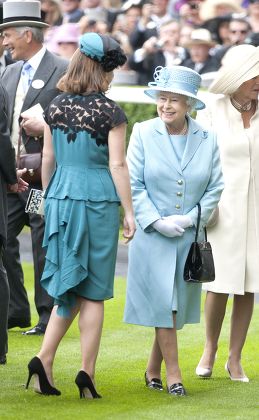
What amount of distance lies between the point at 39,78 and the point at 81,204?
246 centimetres

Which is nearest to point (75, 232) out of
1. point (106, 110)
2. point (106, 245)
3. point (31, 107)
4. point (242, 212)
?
point (106, 245)

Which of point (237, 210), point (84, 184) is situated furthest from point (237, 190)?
point (84, 184)

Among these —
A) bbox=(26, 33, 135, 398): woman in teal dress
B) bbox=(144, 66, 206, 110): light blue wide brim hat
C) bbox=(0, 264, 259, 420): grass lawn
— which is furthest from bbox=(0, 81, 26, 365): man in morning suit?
bbox=(144, 66, 206, 110): light blue wide brim hat

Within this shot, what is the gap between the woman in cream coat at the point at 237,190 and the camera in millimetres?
8023

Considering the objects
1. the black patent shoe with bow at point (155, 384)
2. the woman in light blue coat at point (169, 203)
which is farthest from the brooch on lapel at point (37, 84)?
the black patent shoe with bow at point (155, 384)

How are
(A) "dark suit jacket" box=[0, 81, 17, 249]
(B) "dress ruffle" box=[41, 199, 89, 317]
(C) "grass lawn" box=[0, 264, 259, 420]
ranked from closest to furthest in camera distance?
1. (C) "grass lawn" box=[0, 264, 259, 420]
2. (B) "dress ruffle" box=[41, 199, 89, 317]
3. (A) "dark suit jacket" box=[0, 81, 17, 249]

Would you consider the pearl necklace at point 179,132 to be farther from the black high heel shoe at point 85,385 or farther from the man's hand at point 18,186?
the black high heel shoe at point 85,385

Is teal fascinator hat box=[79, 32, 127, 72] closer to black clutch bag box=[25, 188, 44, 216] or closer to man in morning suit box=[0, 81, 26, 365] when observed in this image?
man in morning suit box=[0, 81, 26, 365]

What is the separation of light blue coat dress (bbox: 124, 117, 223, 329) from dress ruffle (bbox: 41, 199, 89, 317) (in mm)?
456

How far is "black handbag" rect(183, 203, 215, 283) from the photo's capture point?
736 centimetres

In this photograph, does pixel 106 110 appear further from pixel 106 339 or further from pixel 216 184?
pixel 106 339

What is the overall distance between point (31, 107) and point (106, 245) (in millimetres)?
2305

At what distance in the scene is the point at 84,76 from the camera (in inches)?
284

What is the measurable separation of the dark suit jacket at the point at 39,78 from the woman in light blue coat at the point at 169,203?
185 centimetres
